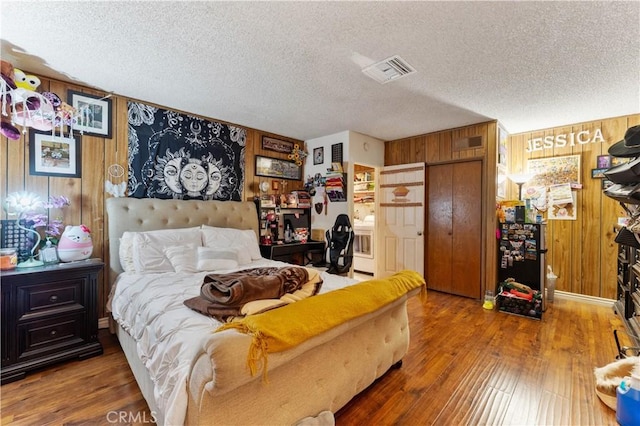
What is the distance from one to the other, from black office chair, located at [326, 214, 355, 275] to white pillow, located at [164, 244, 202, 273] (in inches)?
73.2

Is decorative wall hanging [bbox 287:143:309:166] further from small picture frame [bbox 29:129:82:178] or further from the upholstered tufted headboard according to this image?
small picture frame [bbox 29:129:82:178]

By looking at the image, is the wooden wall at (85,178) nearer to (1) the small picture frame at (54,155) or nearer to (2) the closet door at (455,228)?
(1) the small picture frame at (54,155)

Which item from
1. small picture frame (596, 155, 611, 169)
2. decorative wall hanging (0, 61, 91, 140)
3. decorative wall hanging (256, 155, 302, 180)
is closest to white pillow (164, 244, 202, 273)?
decorative wall hanging (0, 61, 91, 140)

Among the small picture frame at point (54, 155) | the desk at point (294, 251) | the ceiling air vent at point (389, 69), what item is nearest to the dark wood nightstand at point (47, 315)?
the small picture frame at point (54, 155)

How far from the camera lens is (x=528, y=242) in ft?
11.5

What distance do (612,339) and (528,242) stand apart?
121 cm

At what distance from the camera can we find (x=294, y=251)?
13.3ft

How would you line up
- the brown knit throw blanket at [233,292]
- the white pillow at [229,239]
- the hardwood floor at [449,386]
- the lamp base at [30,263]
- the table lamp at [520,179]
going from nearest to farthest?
the brown knit throw blanket at [233,292]
the hardwood floor at [449,386]
the lamp base at [30,263]
the white pillow at [229,239]
the table lamp at [520,179]

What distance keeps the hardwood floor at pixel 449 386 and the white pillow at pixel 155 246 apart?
0.77m

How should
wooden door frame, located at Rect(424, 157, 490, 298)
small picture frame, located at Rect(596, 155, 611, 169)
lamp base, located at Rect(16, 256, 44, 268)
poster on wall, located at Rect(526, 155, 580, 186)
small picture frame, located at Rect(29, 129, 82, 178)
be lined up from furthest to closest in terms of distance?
1. poster on wall, located at Rect(526, 155, 580, 186)
2. wooden door frame, located at Rect(424, 157, 490, 298)
3. small picture frame, located at Rect(596, 155, 611, 169)
4. small picture frame, located at Rect(29, 129, 82, 178)
5. lamp base, located at Rect(16, 256, 44, 268)

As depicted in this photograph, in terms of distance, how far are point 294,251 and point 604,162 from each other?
4356mm

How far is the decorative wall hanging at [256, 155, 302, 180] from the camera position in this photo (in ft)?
13.7

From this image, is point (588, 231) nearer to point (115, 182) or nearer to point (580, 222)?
point (580, 222)

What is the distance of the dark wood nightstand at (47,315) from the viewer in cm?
199
